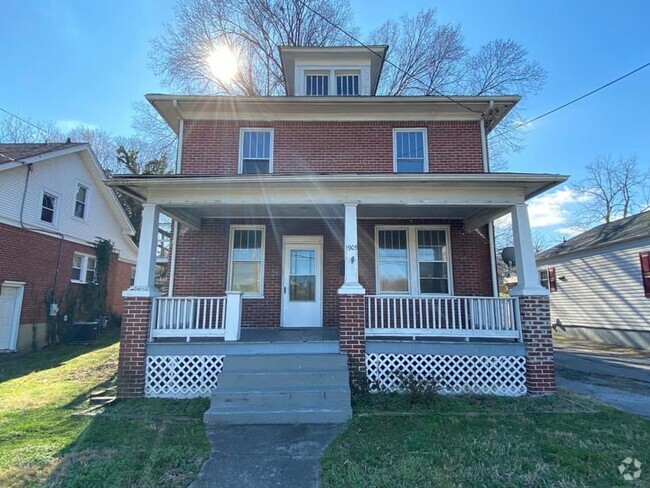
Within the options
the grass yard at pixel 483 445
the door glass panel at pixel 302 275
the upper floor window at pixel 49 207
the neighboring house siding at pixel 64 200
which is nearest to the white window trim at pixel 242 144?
the door glass panel at pixel 302 275

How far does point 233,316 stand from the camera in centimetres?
→ 673

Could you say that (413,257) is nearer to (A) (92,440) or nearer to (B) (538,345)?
(B) (538,345)

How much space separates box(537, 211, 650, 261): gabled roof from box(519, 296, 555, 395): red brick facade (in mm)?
9591

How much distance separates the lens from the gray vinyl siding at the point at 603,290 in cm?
1290

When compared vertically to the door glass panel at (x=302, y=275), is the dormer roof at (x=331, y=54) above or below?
above

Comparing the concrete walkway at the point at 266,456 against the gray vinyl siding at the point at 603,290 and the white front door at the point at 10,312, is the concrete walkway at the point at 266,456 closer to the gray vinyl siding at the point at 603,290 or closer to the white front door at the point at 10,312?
the white front door at the point at 10,312

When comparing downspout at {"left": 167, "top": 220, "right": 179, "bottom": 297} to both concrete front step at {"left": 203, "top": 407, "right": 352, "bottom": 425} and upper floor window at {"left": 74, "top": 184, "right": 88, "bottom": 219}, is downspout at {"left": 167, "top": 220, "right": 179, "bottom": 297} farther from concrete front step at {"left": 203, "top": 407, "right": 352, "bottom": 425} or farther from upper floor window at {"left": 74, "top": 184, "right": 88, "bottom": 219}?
upper floor window at {"left": 74, "top": 184, "right": 88, "bottom": 219}

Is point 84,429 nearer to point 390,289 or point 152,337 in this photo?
point 152,337

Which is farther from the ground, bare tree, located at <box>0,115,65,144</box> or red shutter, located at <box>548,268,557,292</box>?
bare tree, located at <box>0,115,65,144</box>

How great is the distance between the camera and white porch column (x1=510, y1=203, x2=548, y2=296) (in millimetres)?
6492

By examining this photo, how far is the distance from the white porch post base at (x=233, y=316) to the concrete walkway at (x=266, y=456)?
1.89 m

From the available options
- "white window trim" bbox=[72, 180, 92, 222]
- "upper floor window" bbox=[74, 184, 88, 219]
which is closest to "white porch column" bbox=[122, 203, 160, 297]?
"white window trim" bbox=[72, 180, 92, 222]

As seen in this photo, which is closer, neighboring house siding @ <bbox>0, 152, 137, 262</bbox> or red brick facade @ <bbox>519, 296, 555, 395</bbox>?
red brick facade @ <bbox>519, 296, 555, 395</bbox>

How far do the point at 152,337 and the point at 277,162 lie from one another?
491 centimetres
